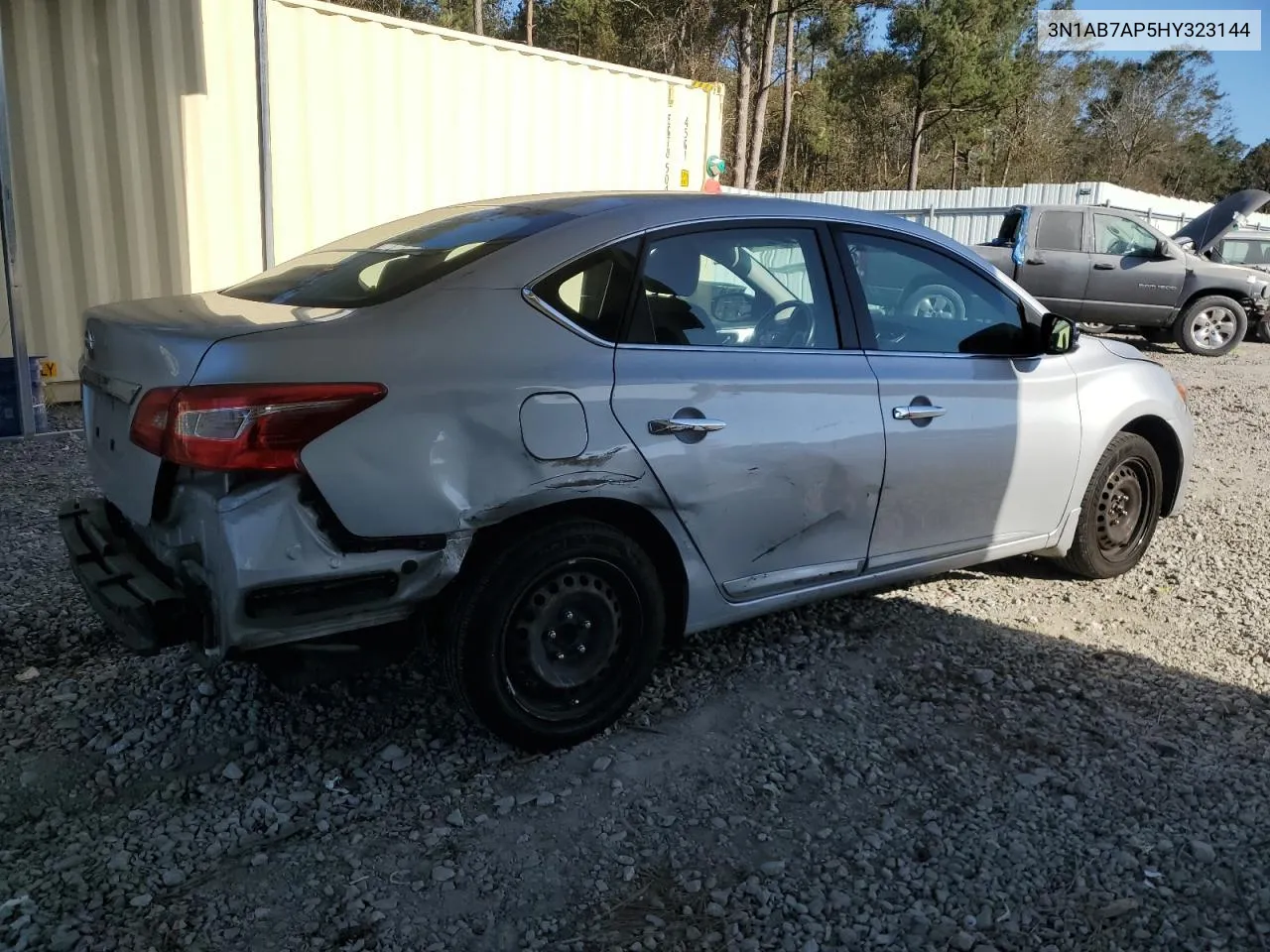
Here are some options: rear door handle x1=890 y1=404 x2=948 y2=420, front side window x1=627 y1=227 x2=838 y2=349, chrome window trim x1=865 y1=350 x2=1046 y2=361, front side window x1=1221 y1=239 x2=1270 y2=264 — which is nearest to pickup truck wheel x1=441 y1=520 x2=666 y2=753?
front side window x1=627 y1=227 x2=838 y2=349

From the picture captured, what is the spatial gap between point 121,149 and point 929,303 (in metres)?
6.46

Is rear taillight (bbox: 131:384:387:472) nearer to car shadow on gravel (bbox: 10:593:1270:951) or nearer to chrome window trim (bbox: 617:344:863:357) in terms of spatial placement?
chrome window trim (bbox: 617:344:863:357)

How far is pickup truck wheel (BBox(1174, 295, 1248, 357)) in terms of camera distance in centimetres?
1385

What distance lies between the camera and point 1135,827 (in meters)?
2.78

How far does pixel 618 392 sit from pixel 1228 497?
16.6 feet

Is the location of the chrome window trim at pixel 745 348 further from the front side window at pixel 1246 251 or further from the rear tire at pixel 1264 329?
the front side window at pixel 1246 251

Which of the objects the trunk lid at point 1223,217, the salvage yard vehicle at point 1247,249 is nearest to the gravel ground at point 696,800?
the trunk lid at point 1223,217

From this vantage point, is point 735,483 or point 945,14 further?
point 945,14

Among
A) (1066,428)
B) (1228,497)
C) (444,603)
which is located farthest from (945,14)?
(444,603)

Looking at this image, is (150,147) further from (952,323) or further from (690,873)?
(690,873)

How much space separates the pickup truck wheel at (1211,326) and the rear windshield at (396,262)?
1327cm

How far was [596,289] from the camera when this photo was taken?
3014 millimetres

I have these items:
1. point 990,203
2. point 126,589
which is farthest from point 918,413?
point 990,203

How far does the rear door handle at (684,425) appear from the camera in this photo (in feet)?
9.75
